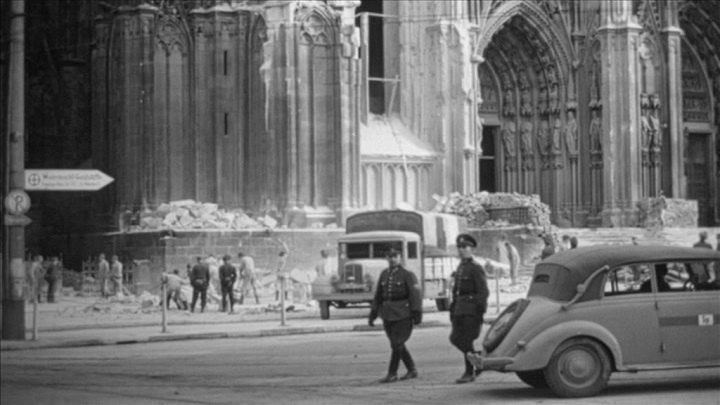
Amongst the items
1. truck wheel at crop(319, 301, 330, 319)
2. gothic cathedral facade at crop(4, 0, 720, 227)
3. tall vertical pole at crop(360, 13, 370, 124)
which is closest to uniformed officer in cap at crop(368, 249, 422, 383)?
truck wheel at crop(319, 301, 330, 319)

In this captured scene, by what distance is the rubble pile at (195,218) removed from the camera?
129 ft

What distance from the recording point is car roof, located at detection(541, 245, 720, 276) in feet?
48.5

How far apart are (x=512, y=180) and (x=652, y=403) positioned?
39.7m

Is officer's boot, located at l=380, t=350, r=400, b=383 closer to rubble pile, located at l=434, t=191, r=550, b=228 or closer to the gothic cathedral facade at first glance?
the gothic cathedral facade

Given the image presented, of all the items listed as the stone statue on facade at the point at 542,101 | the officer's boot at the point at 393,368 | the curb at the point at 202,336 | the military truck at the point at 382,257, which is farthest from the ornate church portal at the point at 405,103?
the officer's boot at the point at 393,368

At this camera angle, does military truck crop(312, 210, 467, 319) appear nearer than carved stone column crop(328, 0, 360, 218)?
Yes

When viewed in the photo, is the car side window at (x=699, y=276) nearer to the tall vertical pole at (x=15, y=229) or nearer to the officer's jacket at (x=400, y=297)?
the officer's jacket at (x=400, y=297)

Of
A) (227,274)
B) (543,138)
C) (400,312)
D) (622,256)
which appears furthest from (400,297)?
(543,138)

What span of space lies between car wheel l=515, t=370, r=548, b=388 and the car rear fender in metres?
0.52

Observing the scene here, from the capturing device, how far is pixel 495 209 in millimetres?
44469

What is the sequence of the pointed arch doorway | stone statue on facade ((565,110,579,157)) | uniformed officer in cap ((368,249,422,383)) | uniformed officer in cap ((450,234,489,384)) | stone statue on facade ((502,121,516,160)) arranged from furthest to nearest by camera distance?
stone statue on facade ((502,121,516,160)), the pointed arch doorway, stone statue on facade ((565,110,579,157)), uniformed officer in cap ((368,249,422,383)), uniformed officer in cap ((450,234,489,384))

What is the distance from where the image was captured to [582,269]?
14.8 m

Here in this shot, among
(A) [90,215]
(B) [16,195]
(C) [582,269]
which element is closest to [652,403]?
(C) [582,269]

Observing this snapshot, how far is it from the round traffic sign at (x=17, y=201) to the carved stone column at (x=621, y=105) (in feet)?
97.9
